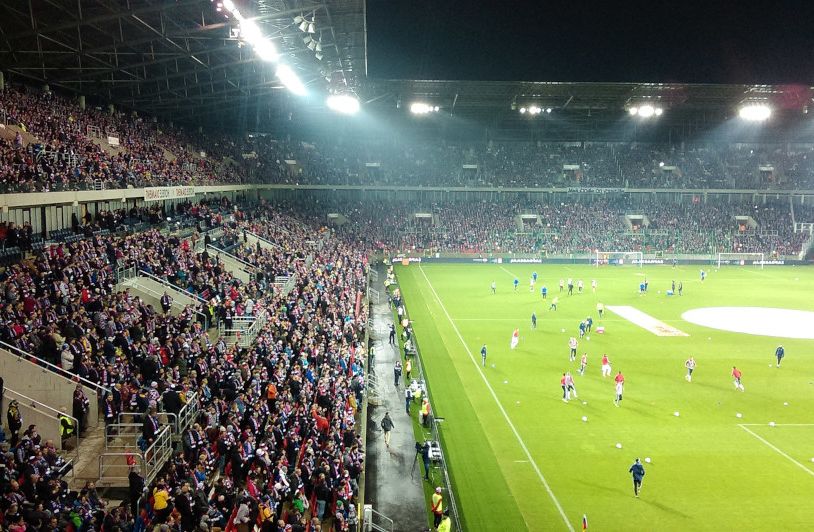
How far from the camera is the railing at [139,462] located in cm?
1254

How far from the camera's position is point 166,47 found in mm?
35594

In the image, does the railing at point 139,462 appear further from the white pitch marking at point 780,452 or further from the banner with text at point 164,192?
the banner with text at point 164,192

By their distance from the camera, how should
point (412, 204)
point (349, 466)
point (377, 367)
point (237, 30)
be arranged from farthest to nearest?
1. point (412, 204)
2. point (237, 30)
3. point (377, 367)
4. point (349, 466)

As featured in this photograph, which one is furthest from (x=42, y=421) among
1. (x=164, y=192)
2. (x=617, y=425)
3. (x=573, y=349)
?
(x=164, y=192)

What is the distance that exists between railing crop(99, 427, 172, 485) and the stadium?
74 millimetres

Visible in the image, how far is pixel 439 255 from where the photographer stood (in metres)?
66.6

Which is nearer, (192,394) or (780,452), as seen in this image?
(192,394)

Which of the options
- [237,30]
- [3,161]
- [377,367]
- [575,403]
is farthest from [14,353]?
[237,30]

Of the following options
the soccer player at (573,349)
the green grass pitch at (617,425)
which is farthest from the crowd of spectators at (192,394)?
the soccer player at (573,349)

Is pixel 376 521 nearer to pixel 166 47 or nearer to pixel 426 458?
pixel 426 458

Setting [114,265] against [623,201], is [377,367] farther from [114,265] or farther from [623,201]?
[623,201]

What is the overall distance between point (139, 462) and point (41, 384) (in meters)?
3.60

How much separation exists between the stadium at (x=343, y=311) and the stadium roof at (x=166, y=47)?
257 mm

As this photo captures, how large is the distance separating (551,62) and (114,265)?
3826 centimetres
